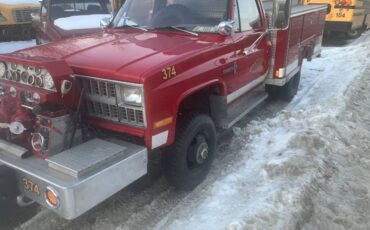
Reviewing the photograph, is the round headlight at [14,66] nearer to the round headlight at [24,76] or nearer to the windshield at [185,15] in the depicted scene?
the round headlight at [24,76]

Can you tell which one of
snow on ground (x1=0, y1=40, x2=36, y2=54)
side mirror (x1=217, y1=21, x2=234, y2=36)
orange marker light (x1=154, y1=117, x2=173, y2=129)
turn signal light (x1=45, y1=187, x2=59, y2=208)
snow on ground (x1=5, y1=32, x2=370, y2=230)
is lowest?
snow on ground (x1=0, y1=40, x2=36, y2=54)

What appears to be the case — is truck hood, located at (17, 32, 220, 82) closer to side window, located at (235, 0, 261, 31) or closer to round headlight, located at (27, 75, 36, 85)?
round headlight, located at (27, 75, 36, 85)

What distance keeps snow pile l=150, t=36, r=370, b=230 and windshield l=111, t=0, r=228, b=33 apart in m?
1.70

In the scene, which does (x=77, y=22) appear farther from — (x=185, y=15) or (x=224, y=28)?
(x=224, y=28)

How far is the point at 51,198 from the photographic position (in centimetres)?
292

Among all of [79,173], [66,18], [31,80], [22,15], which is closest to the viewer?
[79,173]

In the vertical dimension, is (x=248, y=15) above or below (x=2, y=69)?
above

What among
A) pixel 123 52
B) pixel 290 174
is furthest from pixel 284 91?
pixel 123 52

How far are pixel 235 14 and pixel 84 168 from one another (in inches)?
112

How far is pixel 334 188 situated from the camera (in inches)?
165

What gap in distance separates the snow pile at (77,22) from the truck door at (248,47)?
16.0 feet

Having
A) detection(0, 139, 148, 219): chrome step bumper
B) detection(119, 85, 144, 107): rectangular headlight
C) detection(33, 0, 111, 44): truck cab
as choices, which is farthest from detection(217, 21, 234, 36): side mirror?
detection(33, 0, 111, 44): truck cab

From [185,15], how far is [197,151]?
5.35ft

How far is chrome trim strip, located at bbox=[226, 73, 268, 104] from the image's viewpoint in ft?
15.3
